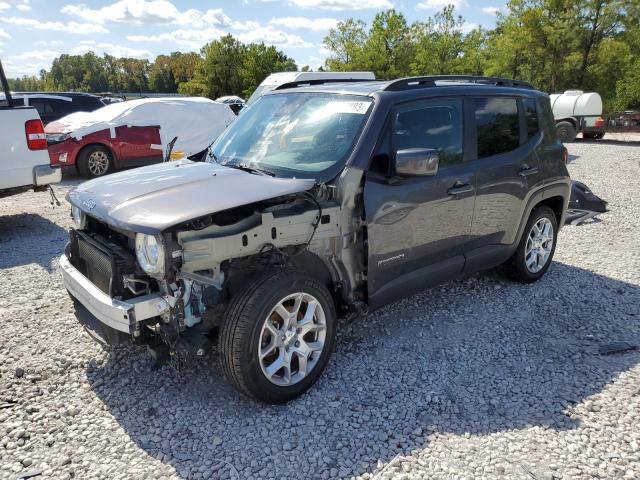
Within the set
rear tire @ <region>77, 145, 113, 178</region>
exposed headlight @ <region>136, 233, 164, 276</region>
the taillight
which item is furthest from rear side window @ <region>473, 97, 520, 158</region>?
rear tire @ <region>77, 145, 113, 178</region>

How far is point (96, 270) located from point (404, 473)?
7.21 ft

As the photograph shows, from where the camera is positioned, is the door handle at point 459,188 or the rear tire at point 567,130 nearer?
the door handle at point 459,188

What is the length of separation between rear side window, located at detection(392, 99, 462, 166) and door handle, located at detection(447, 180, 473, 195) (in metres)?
0.18

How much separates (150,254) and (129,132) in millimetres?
9351

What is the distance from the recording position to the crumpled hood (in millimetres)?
2787

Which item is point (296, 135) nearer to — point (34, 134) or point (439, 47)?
point (34, 134)

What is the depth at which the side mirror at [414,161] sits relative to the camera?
3.32m

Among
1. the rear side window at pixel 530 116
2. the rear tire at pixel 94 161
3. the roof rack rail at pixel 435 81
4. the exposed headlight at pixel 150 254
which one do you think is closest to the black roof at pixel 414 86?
the roof rack rail at pixel 435 81

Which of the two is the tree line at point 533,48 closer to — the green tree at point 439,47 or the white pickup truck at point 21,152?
the green tree at point 439,47

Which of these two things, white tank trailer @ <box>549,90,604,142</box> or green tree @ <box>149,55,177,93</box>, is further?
green tree @ <box>149,55,177,93</box>

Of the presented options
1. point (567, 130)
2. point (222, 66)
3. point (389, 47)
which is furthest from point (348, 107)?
point (222, 66)

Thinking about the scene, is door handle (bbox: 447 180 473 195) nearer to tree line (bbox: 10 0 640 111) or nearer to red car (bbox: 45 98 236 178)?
red car (bbox: 45 98 236 178)

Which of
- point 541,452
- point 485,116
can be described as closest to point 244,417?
point 541,452

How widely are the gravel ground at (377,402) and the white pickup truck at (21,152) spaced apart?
8.34ft
